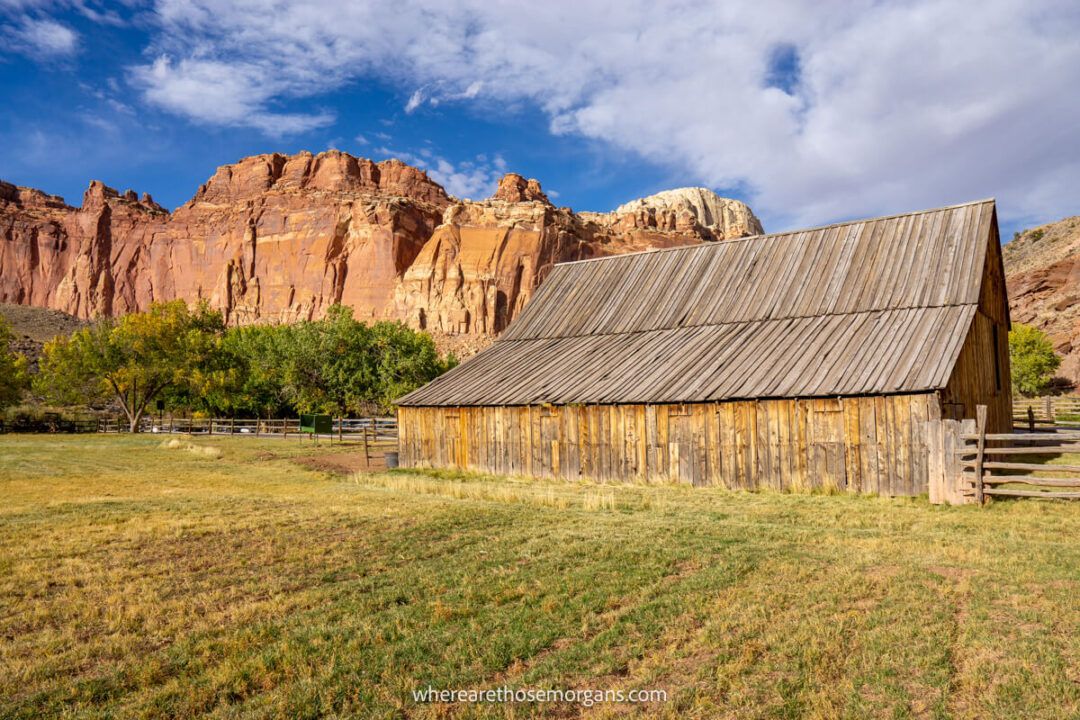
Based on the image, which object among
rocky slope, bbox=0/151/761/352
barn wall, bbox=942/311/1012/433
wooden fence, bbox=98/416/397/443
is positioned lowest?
wooden fence, bbox=98/416/397/443

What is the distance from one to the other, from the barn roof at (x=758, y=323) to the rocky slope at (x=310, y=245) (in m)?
87.8

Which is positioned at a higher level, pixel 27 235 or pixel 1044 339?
pixel 27 235

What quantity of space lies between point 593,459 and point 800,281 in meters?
9.63

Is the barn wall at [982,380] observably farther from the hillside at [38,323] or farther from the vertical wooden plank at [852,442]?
the hillside at [38,323]

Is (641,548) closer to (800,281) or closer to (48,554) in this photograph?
(48,554)

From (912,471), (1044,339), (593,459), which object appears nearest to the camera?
(912,471)

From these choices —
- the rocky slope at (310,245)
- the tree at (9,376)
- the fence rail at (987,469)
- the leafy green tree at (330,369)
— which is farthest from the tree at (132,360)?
the rocky slope at (310,245)

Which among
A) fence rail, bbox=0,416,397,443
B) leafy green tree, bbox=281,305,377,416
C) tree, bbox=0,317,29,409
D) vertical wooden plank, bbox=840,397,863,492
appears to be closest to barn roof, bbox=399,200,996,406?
vertical wooden plank, bbox=840,397,863,492

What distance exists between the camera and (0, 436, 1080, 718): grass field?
195 inches

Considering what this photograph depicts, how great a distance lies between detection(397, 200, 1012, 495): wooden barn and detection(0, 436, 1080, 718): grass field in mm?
3346

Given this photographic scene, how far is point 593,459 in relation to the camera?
1975cm

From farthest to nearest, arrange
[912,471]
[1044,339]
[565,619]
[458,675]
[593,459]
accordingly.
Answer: [1044,339] < [593,459] < [912,471] < [565,619] < [458,675]

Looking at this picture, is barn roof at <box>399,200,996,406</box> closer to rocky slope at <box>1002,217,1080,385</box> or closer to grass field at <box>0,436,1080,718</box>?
grass field at <box>0,436,1080,718</box>

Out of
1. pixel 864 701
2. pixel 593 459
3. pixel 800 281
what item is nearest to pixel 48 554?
pixel 864 701
